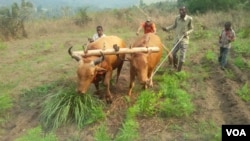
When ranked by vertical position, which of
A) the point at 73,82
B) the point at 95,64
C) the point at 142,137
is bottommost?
the point at 142,137

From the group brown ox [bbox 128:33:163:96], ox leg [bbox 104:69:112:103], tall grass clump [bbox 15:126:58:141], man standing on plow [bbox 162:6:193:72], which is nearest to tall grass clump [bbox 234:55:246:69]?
man standing on plow [bbox 162:6:193:72]

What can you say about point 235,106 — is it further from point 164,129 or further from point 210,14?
point 210,14

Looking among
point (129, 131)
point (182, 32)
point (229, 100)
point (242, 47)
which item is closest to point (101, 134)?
point (129, 131)

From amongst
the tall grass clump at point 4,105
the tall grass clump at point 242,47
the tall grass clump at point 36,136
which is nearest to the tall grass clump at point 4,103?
the tall grass clump at point 4,105

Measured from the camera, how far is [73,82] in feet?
32.8

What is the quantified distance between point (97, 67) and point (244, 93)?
3.47m

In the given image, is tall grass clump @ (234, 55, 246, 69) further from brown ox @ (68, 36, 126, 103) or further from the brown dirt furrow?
brown ox @ (68, 36, 126, 103)

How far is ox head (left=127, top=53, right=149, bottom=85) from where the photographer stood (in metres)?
8.30

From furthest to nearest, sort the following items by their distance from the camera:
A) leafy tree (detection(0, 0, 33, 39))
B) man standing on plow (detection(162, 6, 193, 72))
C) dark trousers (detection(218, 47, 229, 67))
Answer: leafy tree (detection(0, 0, 33, 39))
dark trousers (detection(218, 47, 229, 67))
man standing on plow (detection(162, 6, 193, 72))

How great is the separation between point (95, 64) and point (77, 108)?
98 cm

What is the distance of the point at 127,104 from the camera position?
861 cm

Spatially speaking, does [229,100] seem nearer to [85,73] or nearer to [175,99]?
[175,99]

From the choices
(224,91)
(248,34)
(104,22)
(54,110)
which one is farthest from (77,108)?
(104,22)

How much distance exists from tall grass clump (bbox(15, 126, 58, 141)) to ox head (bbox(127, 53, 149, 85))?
2.20 m
